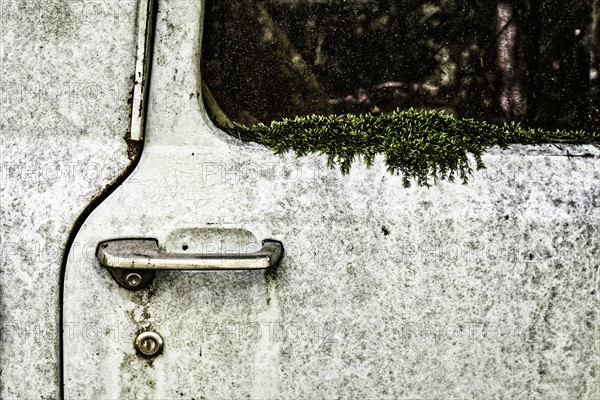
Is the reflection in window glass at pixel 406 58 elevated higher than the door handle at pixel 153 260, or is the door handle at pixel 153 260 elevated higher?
the reflection in window glass at pixel 406 58

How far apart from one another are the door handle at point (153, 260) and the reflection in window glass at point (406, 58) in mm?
296

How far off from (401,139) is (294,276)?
0.36 m

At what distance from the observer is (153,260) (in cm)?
110

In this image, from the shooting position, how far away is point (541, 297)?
3.87ft

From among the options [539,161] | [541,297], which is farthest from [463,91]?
[541,297]

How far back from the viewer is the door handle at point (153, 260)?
1091mm

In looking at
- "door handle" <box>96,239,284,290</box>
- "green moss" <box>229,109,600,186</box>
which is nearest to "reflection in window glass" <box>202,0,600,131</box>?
"green moss" <box>229,109,600,186</box>

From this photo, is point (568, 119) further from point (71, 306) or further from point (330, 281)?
point (71, 306)

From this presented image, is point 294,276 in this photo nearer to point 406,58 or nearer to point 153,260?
point 153,260

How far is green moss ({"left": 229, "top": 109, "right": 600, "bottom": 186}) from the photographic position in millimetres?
1188

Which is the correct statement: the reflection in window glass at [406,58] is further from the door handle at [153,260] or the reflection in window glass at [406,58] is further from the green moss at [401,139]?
the door handle at [153,260]

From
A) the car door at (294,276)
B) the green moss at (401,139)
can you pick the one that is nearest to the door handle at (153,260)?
the car door at (294,276)

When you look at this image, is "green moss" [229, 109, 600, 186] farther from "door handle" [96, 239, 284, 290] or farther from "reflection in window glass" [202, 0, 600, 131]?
"door handle" [96, 239, 284, 290]

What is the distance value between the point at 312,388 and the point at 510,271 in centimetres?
46
